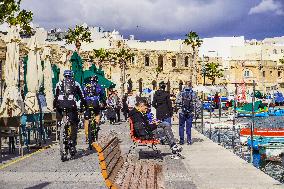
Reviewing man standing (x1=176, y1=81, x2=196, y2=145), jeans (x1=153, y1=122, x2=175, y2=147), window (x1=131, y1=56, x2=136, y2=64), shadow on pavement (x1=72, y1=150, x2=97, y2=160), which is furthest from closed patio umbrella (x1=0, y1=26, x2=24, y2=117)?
window (x1=131, y1=56, x2=136, y2=64)

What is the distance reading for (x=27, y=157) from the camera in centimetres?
1167

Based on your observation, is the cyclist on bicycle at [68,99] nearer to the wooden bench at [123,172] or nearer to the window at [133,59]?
the wooden bench at [123,172]

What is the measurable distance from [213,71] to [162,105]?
75.2 meters

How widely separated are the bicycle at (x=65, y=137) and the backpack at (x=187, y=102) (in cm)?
509

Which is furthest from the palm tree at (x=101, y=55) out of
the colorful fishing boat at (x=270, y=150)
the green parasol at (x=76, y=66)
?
the colorful fishing boat at (x=270, y=150)

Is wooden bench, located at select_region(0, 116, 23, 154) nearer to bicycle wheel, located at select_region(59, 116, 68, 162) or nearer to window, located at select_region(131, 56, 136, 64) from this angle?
bicycle wheel, located at select_region(59, 116, 68, 162)

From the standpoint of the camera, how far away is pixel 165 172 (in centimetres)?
922

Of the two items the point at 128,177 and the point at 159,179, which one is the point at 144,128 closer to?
the point at 159,179

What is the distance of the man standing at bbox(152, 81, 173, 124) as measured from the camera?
13539mm

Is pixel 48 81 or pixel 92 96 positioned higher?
pixel 48 81

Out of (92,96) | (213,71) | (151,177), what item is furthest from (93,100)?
(213,71)

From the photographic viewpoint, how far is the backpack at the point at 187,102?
1508 cm

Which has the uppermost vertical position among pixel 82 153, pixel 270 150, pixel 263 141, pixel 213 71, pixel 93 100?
pixel 213 71

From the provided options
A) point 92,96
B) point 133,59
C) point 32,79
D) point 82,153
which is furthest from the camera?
point 133,59
